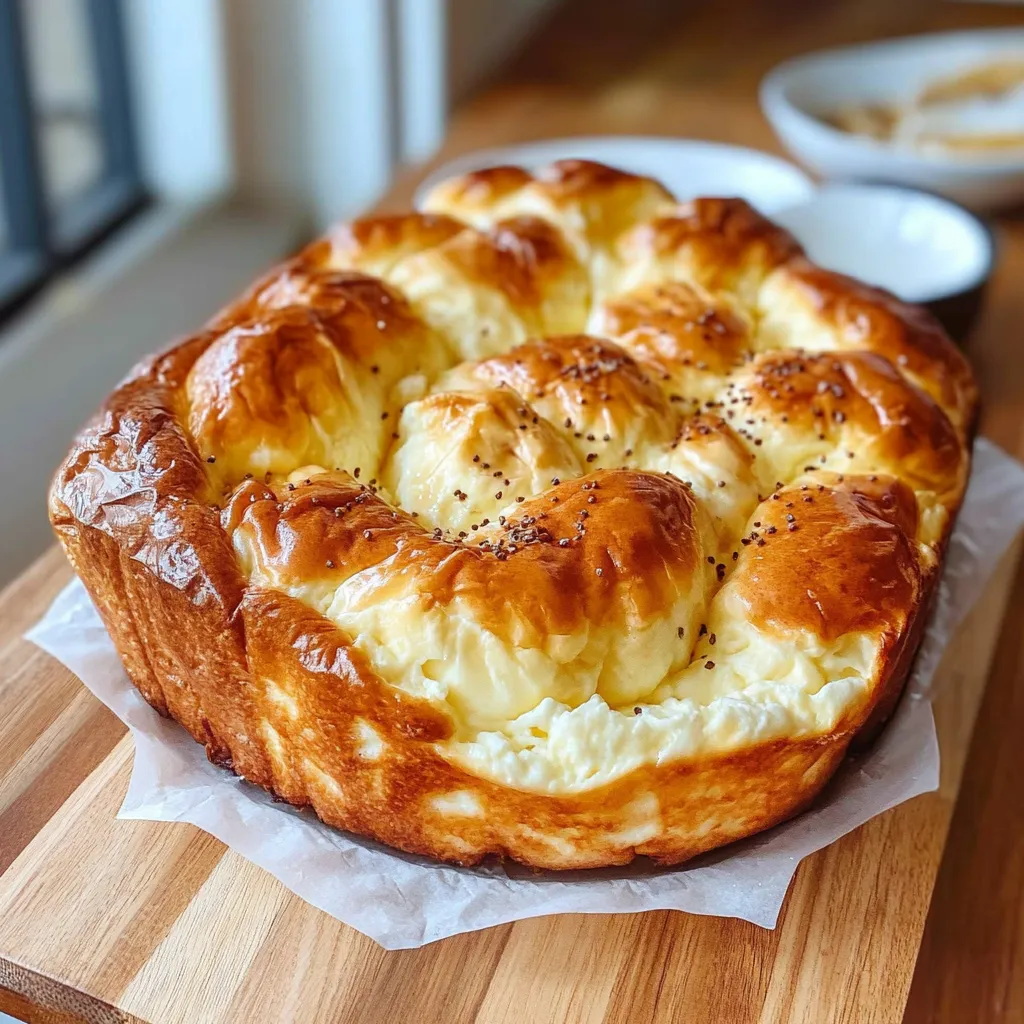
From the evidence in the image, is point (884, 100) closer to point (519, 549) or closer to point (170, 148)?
point (170, 148)

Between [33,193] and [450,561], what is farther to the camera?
[33,193]

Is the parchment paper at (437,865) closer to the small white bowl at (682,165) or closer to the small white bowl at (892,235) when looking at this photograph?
the small white bowl at (892,235)

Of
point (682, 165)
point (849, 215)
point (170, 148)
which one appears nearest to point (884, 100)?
point (682, 165)

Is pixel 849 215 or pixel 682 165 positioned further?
pixel 682 165

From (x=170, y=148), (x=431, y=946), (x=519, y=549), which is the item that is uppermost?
(x=519, y=549)

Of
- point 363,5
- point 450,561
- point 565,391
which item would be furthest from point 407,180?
point 450,561

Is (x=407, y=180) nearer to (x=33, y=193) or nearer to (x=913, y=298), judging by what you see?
(x=33, y=193)

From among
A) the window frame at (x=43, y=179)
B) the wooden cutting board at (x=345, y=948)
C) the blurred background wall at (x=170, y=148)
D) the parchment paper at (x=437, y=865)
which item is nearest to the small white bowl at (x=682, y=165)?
the blurred background wall at (x=170, y=148)

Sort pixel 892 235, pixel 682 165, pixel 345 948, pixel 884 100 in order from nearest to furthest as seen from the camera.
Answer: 1. pixel 345 948
2. pixel 892 235
3. pixel 682 165
4. pixel 884 100
